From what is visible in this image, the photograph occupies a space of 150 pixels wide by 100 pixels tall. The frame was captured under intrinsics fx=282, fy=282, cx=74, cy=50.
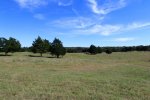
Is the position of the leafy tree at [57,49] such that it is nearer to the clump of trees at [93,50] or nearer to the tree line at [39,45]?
the tree line at [39,45]

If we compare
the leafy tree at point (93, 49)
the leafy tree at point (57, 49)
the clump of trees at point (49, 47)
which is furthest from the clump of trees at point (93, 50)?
the leafy tree at point (57, 49)

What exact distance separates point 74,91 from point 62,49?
72.5 m

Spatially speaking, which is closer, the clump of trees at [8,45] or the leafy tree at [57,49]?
the leafy tree at [57,49]

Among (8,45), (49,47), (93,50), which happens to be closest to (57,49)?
(49,47)

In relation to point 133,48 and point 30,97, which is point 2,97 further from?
point 133,48

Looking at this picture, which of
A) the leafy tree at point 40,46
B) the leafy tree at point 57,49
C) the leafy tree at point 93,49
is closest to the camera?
the leafy tree at point 57,49

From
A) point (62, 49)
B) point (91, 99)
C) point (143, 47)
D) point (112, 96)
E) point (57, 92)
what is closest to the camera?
point (91, 99)

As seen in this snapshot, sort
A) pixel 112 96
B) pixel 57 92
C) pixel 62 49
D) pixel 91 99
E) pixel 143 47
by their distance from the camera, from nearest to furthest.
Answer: pixel 91 99, pixel 112 96, pixel 57 92, pixel 62 49, pixel 143 47

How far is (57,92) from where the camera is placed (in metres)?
14.6

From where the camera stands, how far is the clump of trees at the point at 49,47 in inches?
3418

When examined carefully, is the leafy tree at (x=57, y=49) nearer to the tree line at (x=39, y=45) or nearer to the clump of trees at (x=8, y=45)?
the tree line at (x=39, y=45)

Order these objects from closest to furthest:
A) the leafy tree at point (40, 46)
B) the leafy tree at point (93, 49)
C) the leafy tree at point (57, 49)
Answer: the leafy tree at point (57, 49), the leafy tree at point (40, 46), the leafy tree at point (93, 49)

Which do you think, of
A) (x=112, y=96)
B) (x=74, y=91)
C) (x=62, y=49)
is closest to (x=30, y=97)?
(x=74, y=91)

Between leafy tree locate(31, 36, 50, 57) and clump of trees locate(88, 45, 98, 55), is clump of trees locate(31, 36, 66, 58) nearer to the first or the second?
leafy tree locate(31, 36, 50, 57)
